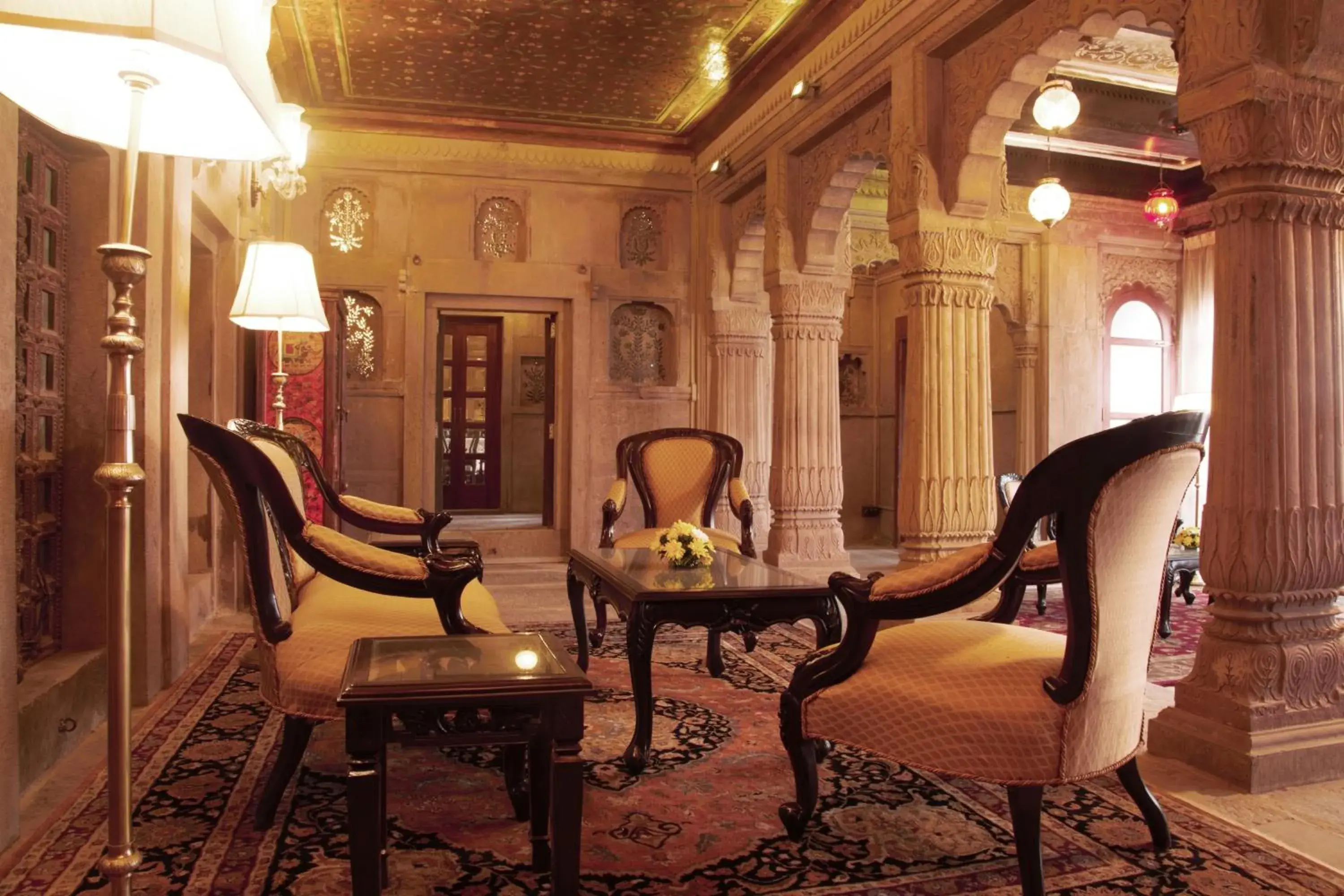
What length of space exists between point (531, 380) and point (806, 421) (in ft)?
22.5

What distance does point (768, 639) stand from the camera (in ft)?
16.0

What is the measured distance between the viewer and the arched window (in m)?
9.84

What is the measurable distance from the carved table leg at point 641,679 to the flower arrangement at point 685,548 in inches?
22.3

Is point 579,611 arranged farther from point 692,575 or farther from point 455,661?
point 455,661

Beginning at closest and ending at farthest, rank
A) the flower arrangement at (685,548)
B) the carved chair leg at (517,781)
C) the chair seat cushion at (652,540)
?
the carved chair leg at (517,781), the flower arrangement at (685,548), the chair seat cushion at (652,540)

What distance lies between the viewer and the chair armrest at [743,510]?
4777 mm

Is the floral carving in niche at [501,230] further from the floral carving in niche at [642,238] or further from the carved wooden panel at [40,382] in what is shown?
the carved wooden panel at [40,382]

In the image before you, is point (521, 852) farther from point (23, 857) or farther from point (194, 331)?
point (194, 331)

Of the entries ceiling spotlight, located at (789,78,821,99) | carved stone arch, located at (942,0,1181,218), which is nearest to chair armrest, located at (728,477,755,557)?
carved stone arch, located at (942,0,1181,218)

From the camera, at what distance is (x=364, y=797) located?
174cm

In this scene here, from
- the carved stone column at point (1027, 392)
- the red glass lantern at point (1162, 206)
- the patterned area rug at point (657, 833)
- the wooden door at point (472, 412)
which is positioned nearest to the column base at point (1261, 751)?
the patterned area rug at point (657, 833)

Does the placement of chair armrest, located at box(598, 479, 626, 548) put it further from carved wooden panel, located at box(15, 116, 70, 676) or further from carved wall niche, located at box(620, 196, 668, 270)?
carved wall niche, located at box(620, 196, 668, 270)

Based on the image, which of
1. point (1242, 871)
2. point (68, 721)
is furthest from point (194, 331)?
point (1242, 871)

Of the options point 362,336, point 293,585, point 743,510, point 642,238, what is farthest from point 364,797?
point 642,238
